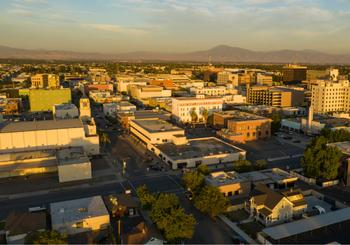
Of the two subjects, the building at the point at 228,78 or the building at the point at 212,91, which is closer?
the building at the point at 212,91

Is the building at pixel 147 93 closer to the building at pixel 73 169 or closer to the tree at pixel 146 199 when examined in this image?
the building at pixel 73 169

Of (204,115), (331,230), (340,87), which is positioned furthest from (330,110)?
(331,230)

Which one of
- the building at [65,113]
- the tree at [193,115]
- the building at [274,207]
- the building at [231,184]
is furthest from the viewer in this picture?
the tree at [193,115]

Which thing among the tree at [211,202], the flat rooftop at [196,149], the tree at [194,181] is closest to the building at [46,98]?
the flat rooftop at [196,149]

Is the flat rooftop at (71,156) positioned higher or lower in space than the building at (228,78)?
lower

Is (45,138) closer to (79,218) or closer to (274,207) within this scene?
(79,218)

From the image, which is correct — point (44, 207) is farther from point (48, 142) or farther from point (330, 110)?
point (330, 110)

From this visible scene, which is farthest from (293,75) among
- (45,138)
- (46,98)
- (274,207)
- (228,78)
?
(274,207)

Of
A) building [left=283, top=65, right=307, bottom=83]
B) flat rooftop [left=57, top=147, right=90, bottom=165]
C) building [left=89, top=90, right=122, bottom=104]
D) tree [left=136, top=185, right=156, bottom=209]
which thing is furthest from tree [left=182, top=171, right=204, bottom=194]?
building [left=283, top=65, right=307, bottom=83]
